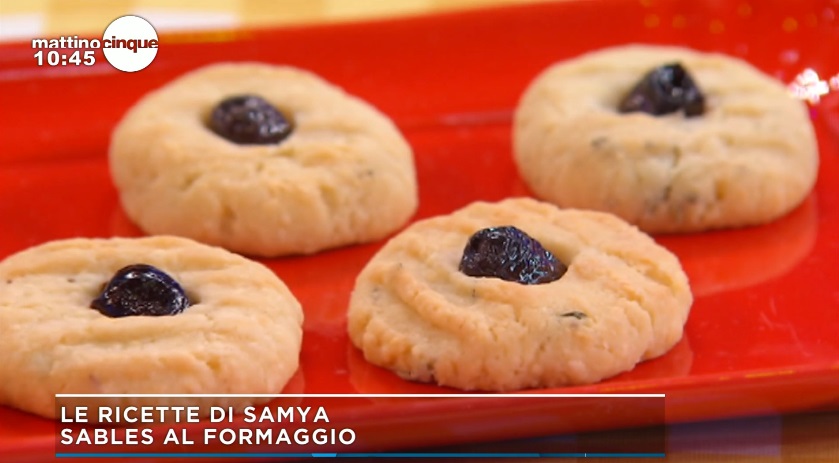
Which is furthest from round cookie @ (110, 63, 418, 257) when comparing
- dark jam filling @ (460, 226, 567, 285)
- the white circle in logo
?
dark jam filling @ (460, 226, 567, 285)

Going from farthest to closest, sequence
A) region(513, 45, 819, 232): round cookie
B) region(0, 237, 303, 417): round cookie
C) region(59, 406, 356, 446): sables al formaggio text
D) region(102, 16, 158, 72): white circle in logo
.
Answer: region(102, 16, 158, 72): white circle in logo < region(513, 45, 819, 232): round cookie < region(0, 237, 303, 417): round cookie < region(59, 406, 356, 446): sables al formaggio text

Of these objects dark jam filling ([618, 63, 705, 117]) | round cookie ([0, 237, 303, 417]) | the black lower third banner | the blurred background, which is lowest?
the black lower third banner

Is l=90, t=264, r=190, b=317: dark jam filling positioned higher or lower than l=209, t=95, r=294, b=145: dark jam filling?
lower

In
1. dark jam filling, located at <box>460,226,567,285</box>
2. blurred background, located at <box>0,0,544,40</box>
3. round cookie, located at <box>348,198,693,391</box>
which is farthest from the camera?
blurred background, located at <box>0,0,544,40</box>

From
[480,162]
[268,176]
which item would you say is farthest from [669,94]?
[268,176]

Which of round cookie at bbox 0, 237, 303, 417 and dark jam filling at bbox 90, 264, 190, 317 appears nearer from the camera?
round cookie at bbox 0, 237, 303, 417

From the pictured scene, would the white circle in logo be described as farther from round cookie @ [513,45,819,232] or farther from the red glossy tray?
round cookie @ [513,45,819,232]

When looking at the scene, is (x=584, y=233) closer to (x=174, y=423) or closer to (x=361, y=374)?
(x=361, y=374)
